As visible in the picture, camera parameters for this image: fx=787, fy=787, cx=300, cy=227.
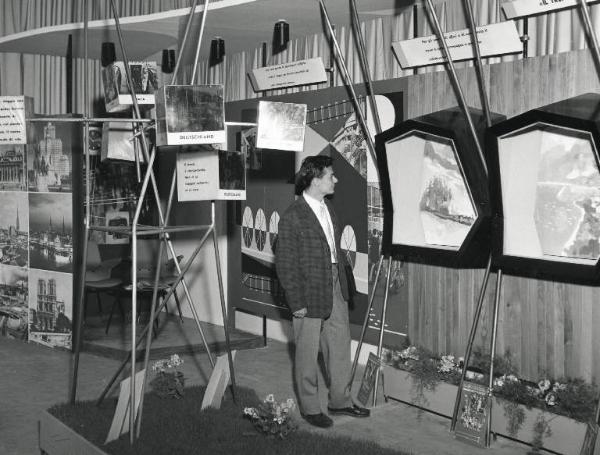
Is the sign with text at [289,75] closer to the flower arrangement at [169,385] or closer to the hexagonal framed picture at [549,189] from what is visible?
the hexagonal framed picture at [549,189]

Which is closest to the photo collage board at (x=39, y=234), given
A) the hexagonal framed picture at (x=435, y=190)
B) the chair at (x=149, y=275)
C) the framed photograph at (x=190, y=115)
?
the chair at (x=149, y=275)

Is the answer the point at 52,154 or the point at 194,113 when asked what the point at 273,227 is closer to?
the point at 52,154

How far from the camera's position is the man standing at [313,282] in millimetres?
5082

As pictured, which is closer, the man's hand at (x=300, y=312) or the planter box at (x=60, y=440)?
the planter box at (x=60, y=440)

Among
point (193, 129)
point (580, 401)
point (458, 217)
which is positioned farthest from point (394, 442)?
point (193, 129)

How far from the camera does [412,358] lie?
593cm

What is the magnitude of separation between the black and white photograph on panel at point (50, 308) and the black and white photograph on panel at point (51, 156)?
35.4 inches

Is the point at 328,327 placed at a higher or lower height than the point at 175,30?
lower

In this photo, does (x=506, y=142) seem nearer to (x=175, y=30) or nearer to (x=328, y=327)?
(x=328, y=327)

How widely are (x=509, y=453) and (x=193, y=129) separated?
2.72 metres

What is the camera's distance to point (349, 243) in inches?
278

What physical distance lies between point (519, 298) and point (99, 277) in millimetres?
4953

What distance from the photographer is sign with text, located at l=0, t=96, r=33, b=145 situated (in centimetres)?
472

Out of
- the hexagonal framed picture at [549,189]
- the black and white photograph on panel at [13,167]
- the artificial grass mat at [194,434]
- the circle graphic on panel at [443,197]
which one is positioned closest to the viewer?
the artificial grass mat at [194,434]
